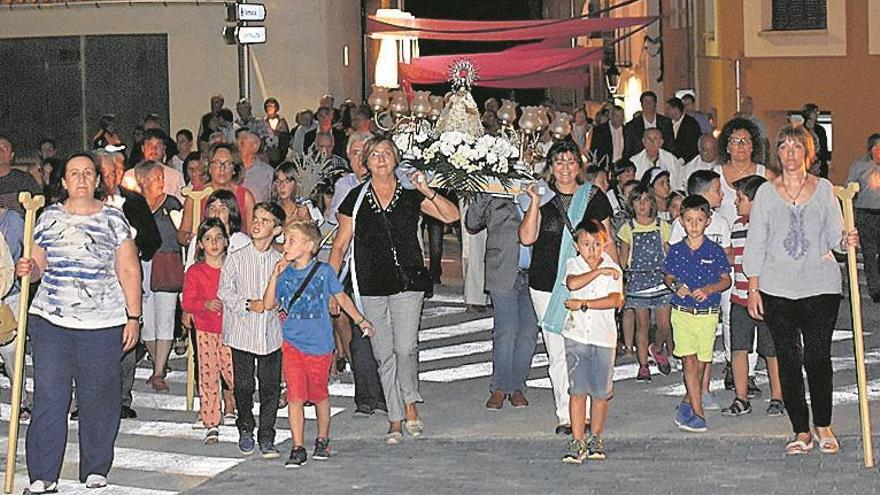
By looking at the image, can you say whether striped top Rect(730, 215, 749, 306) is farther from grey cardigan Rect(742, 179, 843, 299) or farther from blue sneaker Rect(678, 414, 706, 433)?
grey cardigan Rect(742, 179, 843, 299)

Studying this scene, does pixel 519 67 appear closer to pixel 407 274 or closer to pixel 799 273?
pixel 407 274

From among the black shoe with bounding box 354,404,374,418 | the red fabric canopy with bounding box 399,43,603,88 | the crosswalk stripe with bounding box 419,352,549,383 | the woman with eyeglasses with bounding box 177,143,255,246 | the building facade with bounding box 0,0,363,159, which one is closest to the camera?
the black shoe with bounding box 354,404,374,418

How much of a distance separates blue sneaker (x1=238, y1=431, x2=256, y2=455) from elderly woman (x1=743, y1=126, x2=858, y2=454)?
323cm

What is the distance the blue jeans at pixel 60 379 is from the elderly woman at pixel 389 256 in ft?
6.45

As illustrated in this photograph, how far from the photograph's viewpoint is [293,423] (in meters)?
12.2

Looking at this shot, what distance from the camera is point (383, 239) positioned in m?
12.9

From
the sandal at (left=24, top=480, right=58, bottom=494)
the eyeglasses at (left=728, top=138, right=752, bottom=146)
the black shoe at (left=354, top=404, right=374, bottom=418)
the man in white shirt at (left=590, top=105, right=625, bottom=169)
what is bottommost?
the sandal at (left=24, top=480, right=58, bottom=494)

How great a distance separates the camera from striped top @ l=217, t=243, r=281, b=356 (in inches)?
490

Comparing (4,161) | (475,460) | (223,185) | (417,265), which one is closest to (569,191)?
(417,265)

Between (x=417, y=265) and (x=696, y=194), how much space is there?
2.14 meters

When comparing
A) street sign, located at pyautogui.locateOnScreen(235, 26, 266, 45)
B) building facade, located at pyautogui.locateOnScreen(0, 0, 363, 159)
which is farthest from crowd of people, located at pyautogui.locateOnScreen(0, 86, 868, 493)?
building facade, located at pyautogui.locateOnScreen(0, 0, 363, 159)

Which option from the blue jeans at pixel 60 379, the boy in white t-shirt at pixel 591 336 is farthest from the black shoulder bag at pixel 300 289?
the boy in white t-shirt at pixel 591 336

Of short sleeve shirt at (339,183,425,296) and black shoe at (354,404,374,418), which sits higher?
short sleeve shirt at (339,183,425,296)

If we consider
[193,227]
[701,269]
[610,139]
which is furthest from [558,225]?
[610,139]
